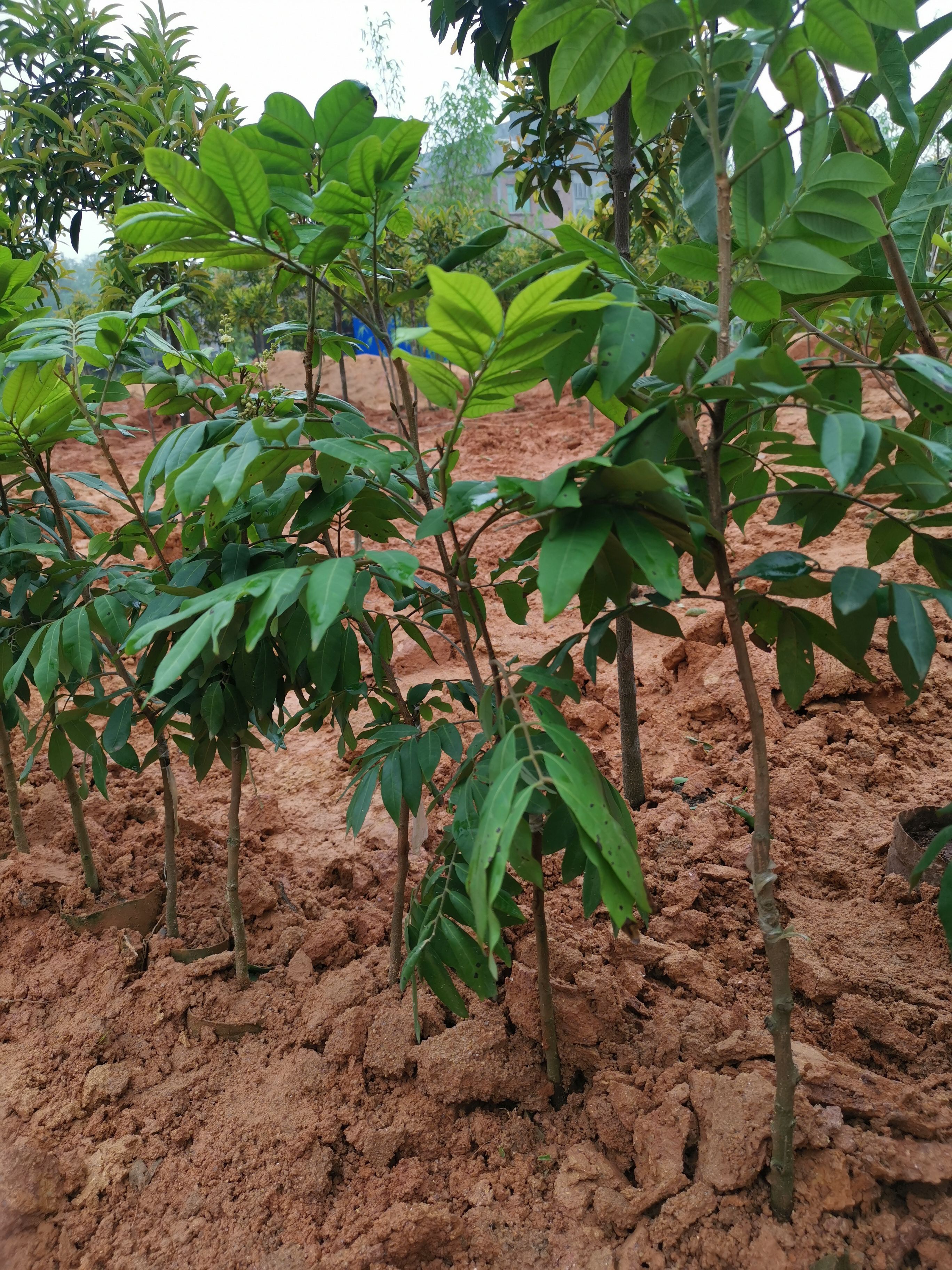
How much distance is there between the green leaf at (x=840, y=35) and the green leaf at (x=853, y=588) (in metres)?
0.58

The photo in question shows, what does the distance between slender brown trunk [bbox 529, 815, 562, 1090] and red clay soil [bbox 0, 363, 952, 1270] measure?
0.05 m

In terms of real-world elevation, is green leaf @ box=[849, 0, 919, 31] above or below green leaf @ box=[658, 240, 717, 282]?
above

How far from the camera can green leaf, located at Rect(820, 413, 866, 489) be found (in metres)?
0.75

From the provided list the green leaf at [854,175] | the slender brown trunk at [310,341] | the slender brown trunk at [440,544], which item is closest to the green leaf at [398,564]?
the slender brown trunk at [440,544]

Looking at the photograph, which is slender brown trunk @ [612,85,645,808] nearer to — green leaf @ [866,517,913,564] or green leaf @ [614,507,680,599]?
green leaf @ [866,517,913,564]

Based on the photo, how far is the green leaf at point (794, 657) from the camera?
1.11 meters

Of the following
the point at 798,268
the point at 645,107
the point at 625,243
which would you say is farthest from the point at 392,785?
the point at 625,243

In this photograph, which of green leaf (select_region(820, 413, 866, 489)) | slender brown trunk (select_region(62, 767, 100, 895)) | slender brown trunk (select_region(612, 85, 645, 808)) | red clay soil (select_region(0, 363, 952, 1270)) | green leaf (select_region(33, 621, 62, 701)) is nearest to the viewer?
green leaf (select_region(820, 413, 866, 489))

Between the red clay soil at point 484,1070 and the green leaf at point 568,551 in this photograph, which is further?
the red clay soil at point 484,1070

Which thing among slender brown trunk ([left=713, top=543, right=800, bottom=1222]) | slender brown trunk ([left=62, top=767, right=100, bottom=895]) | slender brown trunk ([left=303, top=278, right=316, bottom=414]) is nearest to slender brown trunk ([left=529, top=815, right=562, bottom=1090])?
slender brown trunk ([left=713, top=543, right=800, bottom=1222])

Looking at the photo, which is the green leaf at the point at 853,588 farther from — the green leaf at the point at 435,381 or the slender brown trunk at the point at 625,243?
the slender brown trunk at the point at 625,243

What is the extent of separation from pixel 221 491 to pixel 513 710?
458 millimetres

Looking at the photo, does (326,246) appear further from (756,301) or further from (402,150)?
(756,301)

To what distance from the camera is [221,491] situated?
93cm
